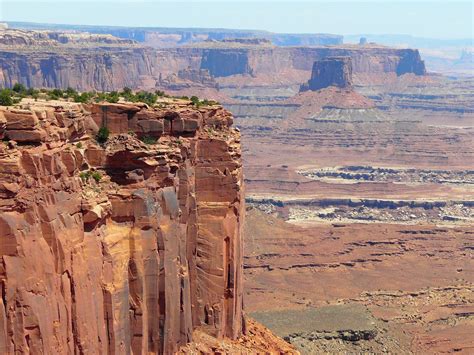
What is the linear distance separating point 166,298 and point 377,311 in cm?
5554

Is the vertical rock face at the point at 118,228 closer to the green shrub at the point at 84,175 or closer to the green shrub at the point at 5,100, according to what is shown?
the green shrub at the point at 84,175

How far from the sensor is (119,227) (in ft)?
98.6

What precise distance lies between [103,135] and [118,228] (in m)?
2.65

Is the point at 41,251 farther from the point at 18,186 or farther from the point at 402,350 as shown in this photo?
the point at 402,350

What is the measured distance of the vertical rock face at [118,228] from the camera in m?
25.7

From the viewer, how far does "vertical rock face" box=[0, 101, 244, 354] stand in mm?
25734

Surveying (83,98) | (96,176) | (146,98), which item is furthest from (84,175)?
(146,98)

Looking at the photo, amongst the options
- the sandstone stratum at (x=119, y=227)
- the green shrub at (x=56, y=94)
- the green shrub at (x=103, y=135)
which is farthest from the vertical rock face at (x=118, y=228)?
the green shrub at (x=56, y=94)

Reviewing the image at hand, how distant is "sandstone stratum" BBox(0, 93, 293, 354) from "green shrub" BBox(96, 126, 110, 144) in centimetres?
6

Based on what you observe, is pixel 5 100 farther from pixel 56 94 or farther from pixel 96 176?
pixel 56 94

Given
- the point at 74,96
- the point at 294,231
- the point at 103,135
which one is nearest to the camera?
the point at 103,135

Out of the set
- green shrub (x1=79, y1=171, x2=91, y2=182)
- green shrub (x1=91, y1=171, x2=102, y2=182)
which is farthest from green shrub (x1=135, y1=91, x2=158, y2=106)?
→ green shrub (x1=79, y1=171, x2=91, y2=182)

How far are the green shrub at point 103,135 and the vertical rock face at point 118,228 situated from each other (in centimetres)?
21

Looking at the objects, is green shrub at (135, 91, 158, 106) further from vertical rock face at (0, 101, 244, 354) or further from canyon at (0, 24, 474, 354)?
vertical rock face at (0, 101, 244, 354)
